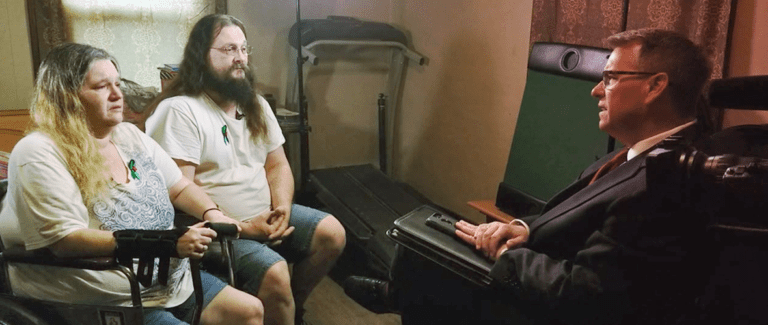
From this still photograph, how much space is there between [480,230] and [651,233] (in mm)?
461

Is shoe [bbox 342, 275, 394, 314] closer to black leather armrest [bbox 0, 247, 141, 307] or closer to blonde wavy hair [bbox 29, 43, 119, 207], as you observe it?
black leather armrest [bbox 0, 247, 141, 307]

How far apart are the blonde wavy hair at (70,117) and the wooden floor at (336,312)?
121cm

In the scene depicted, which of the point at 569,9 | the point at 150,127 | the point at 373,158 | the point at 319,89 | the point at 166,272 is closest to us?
the point at 166,272

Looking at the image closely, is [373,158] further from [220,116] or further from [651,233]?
[651,233]

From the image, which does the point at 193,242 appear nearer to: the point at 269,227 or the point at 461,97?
the point at 269,227

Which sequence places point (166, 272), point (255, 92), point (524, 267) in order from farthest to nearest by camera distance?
point (255, 92) < point (166, 272) < point (524, 267)

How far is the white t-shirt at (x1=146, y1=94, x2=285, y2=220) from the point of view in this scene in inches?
77.8

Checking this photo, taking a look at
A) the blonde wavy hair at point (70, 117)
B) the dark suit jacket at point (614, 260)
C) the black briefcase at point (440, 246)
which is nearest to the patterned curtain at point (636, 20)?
the dark suit jacket at point (614, 260)

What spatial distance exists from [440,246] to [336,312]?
1242 millimetres

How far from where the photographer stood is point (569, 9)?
2.56 metres

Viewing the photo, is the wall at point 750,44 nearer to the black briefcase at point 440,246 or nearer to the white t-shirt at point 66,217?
the black briefcase at point 440,246

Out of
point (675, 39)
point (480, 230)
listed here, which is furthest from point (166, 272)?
point (675, 39)

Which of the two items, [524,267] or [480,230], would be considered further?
[480,230]

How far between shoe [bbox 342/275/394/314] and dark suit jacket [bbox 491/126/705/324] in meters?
0.51
